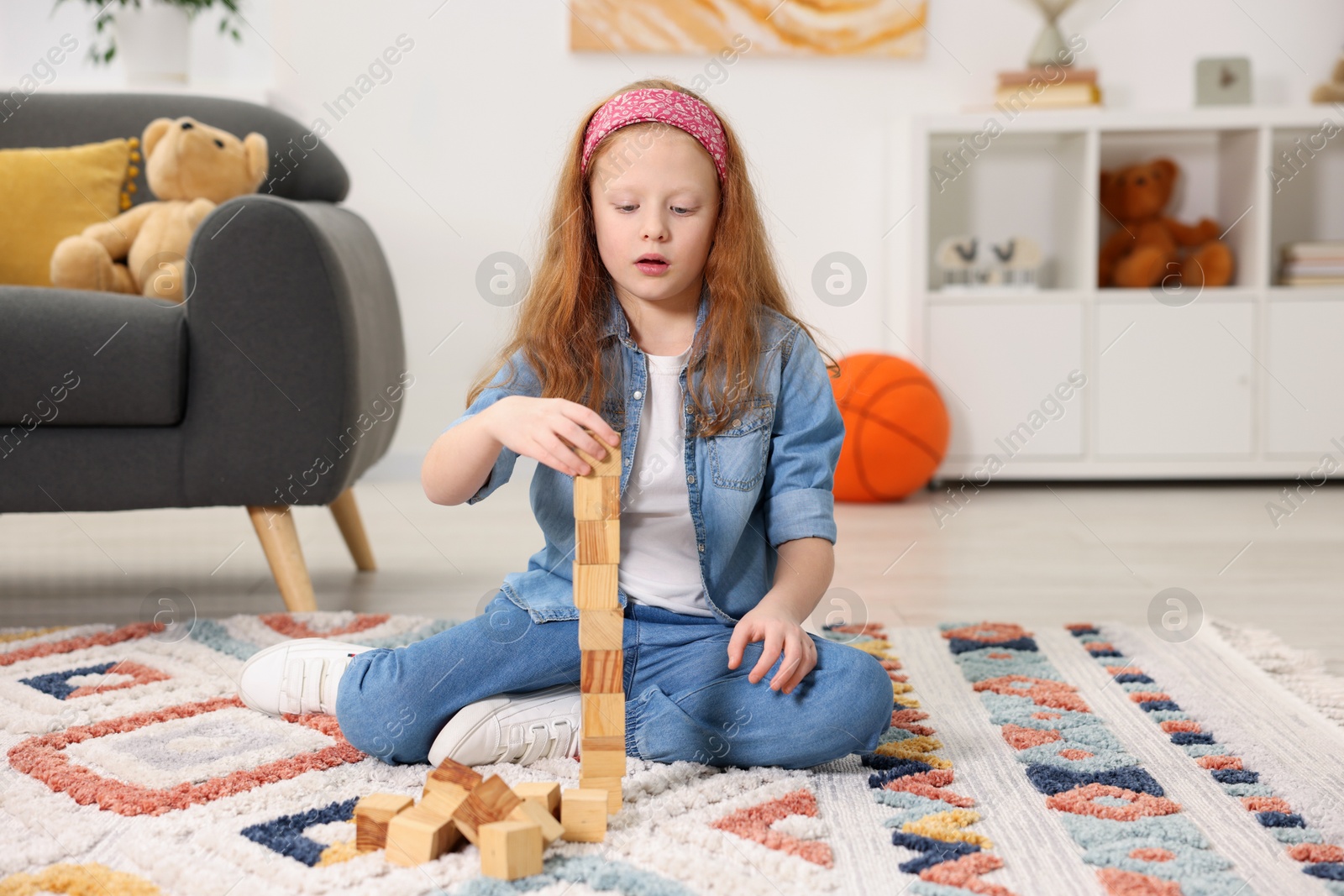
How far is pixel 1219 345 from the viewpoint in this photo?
98.0 inches

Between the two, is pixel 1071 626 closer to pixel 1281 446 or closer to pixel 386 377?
pixel 386 377

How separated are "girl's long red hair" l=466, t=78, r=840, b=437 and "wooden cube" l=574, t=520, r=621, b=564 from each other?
22cm

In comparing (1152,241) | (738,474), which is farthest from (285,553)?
(1152,241)

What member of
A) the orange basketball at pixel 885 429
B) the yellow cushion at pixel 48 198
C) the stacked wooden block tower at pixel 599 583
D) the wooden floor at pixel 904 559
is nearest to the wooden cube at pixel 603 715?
the stacked wooden block tower at pixel 599 583

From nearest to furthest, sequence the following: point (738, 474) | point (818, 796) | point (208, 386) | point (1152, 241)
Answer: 1. point (818, 796)
2. point (738, 474)
3. point (208, 386)
4. point (1152, 241)

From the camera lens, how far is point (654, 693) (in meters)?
0.89

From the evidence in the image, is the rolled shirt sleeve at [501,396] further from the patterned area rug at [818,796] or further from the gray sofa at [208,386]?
the gray sofa at [208,386]

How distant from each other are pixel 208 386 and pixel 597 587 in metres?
0.75

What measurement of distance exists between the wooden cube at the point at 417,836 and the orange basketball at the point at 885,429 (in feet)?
5.34

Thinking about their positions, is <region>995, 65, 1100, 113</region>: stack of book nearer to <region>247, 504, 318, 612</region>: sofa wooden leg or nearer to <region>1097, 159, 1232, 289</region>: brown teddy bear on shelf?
<region>1097, 159, 1232, 289</region>: brown teddy bear on shelf

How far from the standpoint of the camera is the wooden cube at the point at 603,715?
28.5 inches

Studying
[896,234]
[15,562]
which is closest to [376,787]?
[15,562]

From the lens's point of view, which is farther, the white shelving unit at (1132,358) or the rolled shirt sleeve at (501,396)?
the white shelving unit at (1132,358)

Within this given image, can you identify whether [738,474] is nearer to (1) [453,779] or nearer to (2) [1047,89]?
(1) [453,779]
